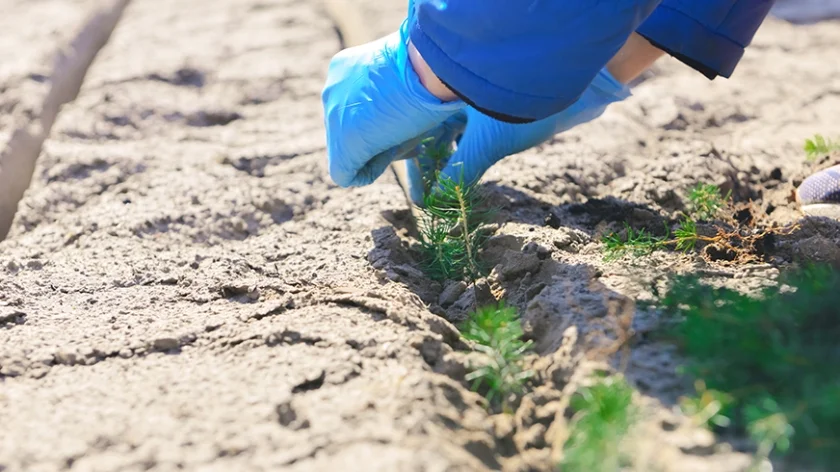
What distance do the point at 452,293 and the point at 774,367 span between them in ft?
2.59

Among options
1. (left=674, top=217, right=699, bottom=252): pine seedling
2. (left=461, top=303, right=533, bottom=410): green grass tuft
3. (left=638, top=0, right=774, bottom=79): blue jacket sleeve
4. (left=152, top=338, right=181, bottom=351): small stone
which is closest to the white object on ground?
(left=638, top=0, right=774, bottom=79): blue jacket sleeve

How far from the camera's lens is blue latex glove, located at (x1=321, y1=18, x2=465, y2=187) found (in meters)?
1.97

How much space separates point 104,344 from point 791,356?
1187 millimetres

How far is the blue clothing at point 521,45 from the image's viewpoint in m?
1.61

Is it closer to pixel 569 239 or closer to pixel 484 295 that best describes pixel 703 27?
pixel 569 239

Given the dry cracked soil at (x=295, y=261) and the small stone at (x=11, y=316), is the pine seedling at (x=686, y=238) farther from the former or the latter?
the small stone at (x=11, y=316)

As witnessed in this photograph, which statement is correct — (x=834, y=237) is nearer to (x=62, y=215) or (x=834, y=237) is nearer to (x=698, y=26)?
(x=698, y=26)

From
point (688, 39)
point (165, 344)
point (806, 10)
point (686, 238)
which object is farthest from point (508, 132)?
point (806, 10)

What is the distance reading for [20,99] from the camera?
9.02ft

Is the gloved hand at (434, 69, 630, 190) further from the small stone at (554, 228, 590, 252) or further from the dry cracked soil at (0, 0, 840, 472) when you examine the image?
the small stone at (554, 228, 590, 252)

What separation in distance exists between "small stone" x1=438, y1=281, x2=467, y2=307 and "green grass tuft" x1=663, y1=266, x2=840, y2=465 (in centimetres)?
61

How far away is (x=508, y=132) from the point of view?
7.28 ft

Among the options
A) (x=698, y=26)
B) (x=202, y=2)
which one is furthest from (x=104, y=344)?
(x=202, y=2)

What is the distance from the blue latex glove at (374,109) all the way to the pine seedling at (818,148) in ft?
3.80
